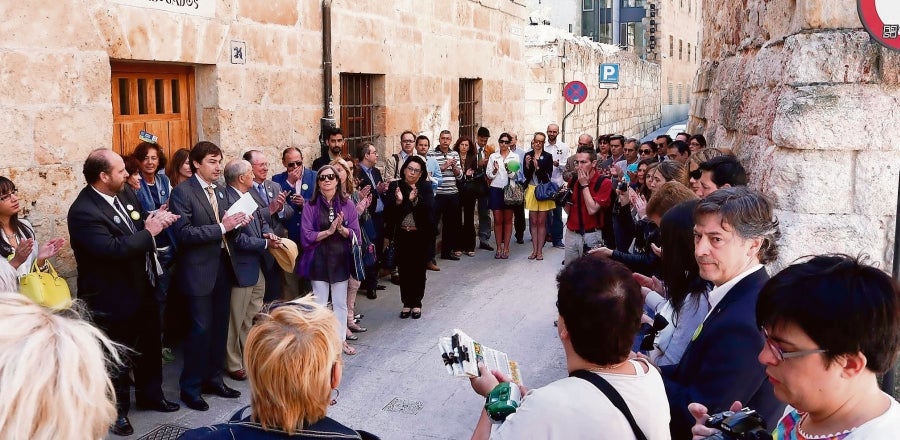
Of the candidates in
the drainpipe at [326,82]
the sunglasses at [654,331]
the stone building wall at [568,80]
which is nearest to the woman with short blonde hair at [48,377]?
the sunglasses at [654,331]

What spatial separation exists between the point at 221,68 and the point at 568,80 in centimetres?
1285

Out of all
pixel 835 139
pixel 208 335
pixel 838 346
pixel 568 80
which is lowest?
pixel 208 335

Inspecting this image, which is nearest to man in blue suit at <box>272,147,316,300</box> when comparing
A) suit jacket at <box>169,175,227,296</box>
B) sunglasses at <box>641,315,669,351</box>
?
suit jacket at <box>169,175,227,296</box>

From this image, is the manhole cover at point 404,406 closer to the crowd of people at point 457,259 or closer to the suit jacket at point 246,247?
the crowd of people at point 457,259

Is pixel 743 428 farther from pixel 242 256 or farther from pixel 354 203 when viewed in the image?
pixel 354 203

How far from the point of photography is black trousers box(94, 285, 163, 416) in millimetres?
5078

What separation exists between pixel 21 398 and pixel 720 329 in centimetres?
203

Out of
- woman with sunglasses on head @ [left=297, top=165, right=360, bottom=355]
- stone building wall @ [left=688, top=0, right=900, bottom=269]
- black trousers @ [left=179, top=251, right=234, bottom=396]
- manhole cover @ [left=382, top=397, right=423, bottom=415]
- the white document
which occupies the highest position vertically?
stone building wall @ [left=688, top=0, right=900, bottom=269]

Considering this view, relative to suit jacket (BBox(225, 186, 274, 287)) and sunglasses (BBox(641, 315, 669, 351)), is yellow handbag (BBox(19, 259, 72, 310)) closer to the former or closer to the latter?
suit jacket (BBox(225, 186, 274, 287))

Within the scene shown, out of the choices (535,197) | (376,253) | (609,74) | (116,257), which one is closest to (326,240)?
(116,257)

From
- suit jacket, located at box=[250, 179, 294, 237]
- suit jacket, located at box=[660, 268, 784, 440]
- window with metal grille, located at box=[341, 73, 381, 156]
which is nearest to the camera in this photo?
suit jacket, located at box=[660, 268, 784, 440]

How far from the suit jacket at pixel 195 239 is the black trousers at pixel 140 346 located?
0.33 m

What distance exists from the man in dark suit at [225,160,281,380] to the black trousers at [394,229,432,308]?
5.84 feet

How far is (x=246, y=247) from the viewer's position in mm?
5941
